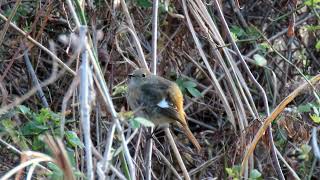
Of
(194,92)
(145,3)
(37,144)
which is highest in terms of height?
(145,3)

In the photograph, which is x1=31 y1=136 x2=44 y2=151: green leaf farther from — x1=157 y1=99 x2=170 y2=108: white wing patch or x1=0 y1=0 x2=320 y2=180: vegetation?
x1=157 y1=99 x2=170 y2=108: white wing patch

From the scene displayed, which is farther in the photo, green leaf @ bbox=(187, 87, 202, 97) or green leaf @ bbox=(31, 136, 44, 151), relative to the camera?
green leaf @ bbox=(187, 87, 202, 97)

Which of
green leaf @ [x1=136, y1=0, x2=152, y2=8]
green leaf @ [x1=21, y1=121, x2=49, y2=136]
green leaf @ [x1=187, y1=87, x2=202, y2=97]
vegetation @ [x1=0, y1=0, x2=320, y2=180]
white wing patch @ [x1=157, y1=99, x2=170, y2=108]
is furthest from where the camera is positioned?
green leaf @ [x1=136, y1=0, x2=152, y2=8]

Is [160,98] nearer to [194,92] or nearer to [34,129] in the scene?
[194,92]

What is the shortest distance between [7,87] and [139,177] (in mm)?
1135

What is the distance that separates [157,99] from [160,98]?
0.07 ft

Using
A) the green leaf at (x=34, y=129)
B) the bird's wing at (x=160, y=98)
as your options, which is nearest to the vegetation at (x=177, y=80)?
the green leaf at (x=34, y=129)

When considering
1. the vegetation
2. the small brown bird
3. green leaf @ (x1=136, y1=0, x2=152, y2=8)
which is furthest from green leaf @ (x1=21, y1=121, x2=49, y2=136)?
green leaf @ (x1=136, y1=0, x2=152, y2=8)

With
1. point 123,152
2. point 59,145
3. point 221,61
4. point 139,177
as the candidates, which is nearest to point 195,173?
point 139,177

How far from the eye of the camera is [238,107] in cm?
422

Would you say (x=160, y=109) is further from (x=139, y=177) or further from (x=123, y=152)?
(x=123, y=152)

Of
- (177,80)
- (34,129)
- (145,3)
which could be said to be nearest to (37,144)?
(34,129)

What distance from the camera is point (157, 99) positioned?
4562 millimetres

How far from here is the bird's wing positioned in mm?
4461
